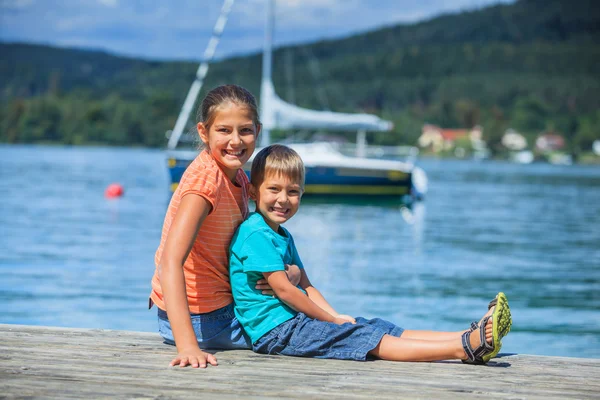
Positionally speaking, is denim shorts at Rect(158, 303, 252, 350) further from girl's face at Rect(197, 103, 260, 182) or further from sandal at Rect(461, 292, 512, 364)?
sandal at Rect(461, 292, 512, 364)

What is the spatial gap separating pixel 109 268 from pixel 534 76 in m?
145

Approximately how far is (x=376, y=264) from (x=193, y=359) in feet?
37.8

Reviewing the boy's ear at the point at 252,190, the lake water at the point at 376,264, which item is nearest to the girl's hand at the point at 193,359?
the boy's ear at the point at 252,190

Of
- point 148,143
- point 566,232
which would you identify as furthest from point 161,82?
point 566,232

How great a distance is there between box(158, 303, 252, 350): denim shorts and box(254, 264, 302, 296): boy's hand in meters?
0.20

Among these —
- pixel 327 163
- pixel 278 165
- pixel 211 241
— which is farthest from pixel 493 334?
pixel 327 163

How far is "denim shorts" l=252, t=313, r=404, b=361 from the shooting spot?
3980mm

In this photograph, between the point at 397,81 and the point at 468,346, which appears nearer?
the point at 468,346

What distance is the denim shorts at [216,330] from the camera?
4035mm

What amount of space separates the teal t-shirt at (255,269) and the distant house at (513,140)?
136308 millimetres

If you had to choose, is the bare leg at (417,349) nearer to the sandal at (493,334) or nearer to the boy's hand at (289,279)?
the sandal at (493,334)

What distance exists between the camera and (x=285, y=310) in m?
4.04

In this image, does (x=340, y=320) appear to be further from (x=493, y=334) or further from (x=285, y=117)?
(x=285, y=117)

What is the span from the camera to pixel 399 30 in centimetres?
16612
